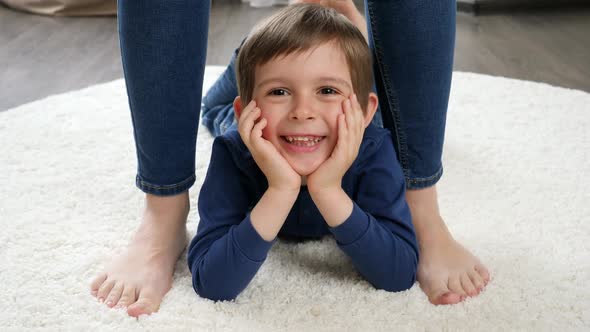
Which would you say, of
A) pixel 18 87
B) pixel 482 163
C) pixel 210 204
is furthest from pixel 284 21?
pixel 18 87

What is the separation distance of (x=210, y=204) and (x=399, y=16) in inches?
15.9

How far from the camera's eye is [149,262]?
41.5 inches

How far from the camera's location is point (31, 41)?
8.80 feet

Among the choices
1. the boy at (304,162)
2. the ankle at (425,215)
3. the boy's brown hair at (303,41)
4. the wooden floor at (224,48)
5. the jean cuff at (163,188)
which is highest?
the boy's brown hair at (303,41)

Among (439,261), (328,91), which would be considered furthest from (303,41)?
(439,261)

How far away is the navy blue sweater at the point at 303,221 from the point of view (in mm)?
953

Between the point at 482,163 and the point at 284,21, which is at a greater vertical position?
the point at 284,21

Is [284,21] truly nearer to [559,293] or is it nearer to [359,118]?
Answer: [359,118]

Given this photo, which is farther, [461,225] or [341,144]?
[461,225]

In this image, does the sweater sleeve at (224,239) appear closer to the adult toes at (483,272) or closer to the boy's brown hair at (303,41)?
the boy's brown hair at (303,41)

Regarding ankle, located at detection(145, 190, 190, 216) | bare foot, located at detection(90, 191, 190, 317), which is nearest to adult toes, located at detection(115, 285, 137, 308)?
bare foot, located at detection(90, 191, 190, 317)

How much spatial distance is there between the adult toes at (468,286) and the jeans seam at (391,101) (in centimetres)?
19

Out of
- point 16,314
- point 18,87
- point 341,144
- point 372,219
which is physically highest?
point 341,144

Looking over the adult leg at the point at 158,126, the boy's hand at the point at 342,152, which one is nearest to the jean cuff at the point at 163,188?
the adult leg at the point at 158,126
